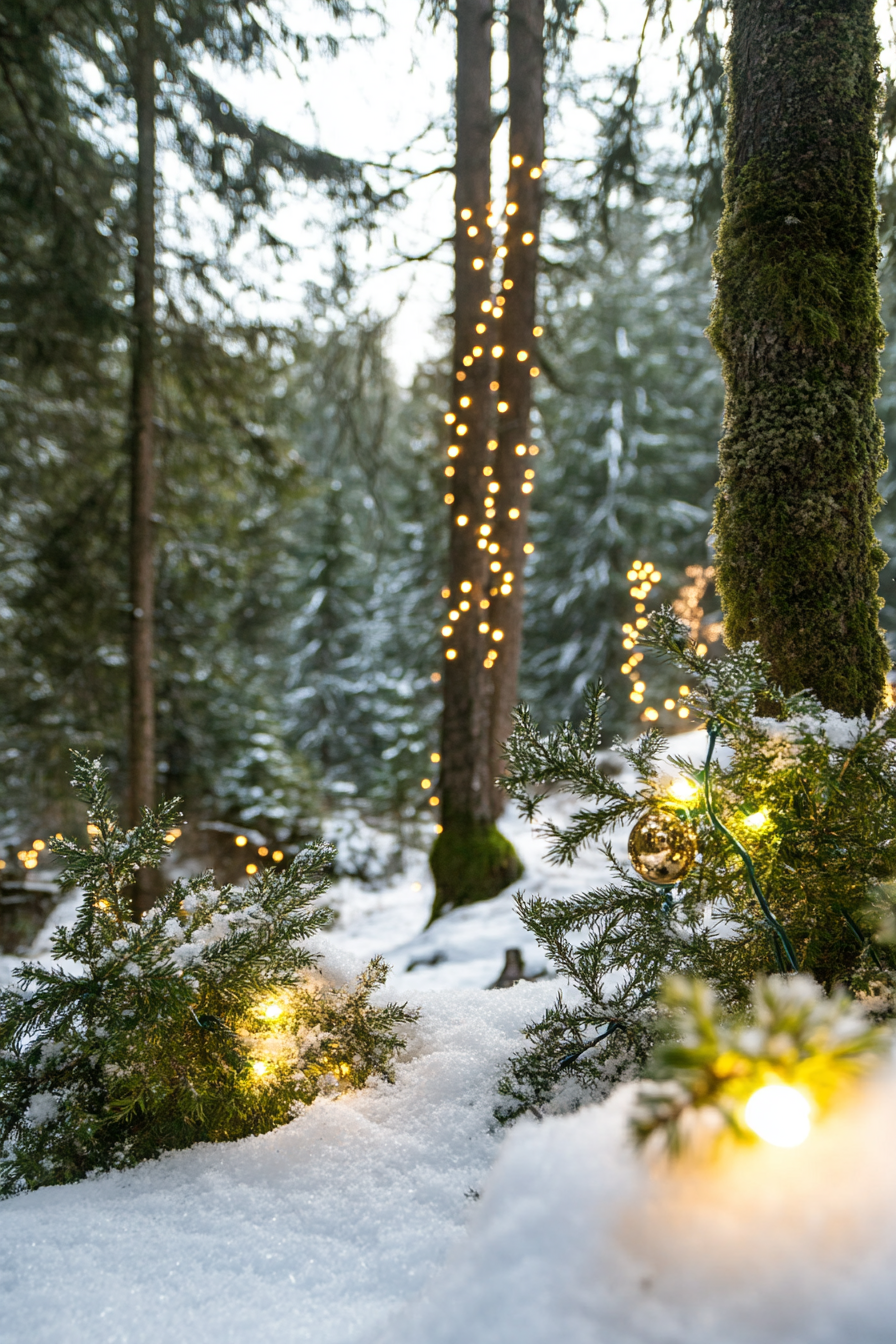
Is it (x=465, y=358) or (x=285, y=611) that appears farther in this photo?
(x=285, y=611)

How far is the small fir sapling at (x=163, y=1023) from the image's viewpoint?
150 centimetres

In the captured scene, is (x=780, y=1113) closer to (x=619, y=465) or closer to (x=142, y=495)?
(x=142, y=495)

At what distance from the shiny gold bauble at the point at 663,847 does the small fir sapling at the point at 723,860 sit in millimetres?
Answer: 31

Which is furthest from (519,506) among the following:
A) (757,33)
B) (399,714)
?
(399,714)

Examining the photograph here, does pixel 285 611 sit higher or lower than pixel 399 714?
higher

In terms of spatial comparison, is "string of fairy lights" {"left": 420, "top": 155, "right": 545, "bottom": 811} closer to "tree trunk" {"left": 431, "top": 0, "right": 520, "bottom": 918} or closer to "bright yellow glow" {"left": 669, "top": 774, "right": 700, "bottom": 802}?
"tree trunk" {"left": 431, "top": 0, "right": 520, "bottom": 918}

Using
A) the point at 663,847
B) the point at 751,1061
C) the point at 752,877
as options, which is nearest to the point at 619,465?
the point at 663,847

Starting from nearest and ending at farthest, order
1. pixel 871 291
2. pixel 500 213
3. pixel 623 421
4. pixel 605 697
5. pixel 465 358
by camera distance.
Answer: pixel 605 697, pixel 871 291, pixel 465 358, pixel 500 213, pixel 623 421

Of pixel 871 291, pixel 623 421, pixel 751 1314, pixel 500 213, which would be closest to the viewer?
pixel 751 1314

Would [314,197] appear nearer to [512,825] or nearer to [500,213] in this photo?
[500,213]

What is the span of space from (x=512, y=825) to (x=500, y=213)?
5.50 metres

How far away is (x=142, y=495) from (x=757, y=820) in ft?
22.7

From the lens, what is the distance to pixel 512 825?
6.83 m

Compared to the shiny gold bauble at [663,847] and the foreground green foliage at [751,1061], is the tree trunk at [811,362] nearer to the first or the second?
the shiny gold bauble at [663,847]
